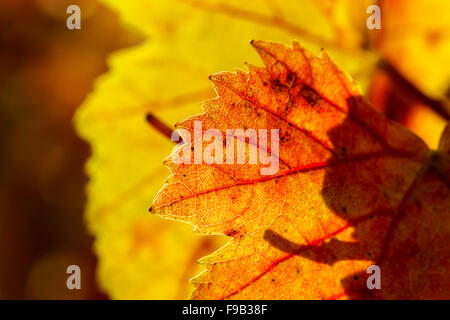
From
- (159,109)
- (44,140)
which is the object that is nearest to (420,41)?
(159,109)

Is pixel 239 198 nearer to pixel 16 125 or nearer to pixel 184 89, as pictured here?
pixel 184 89

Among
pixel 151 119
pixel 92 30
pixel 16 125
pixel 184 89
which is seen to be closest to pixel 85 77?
pixel 92 30

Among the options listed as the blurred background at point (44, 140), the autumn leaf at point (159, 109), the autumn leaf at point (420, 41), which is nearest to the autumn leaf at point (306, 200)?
the autumn leaf at point (159, 109)

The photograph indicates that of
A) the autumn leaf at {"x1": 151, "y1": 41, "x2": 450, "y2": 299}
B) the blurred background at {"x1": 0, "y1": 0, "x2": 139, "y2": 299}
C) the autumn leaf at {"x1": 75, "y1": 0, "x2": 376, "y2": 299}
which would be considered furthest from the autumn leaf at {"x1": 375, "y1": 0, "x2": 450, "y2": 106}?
the blurred background at {"x1": 0, "y1": 0, "x2": 139, "y2": 299}

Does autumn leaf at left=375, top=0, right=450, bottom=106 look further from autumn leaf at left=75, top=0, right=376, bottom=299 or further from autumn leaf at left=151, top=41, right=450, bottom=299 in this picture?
autumn leaf at left=151, top=41, right=450, bottom=299

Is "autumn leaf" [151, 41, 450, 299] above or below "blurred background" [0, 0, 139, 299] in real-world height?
below

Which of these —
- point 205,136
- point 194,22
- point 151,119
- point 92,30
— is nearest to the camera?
point 205,136

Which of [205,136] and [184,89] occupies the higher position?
[184,89]

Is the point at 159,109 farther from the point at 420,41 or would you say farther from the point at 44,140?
the point at 44,140
